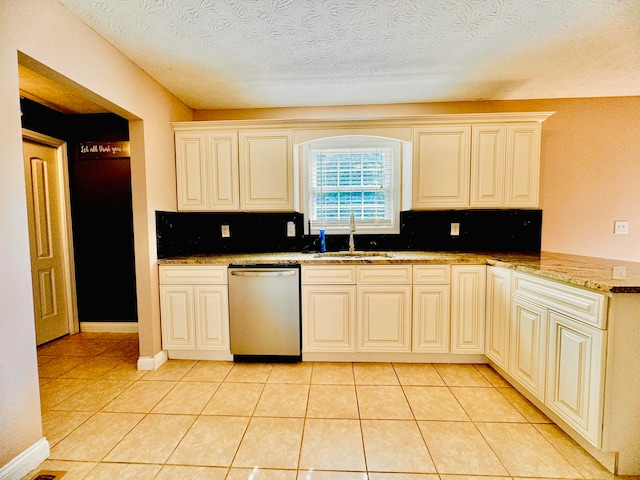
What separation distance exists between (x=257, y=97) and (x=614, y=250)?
3.81 m

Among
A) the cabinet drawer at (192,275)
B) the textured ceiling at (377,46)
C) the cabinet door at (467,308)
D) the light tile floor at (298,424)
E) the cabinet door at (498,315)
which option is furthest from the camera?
the cabinet drawer at (192,275)

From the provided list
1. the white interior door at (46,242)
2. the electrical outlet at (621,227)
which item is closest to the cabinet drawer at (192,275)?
the white interior door at (46,242)

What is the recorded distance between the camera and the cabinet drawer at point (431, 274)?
249 cm

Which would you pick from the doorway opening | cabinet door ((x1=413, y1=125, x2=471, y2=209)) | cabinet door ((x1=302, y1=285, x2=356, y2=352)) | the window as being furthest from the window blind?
the doorway opening

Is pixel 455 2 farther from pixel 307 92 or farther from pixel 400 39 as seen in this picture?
pixel 307 92

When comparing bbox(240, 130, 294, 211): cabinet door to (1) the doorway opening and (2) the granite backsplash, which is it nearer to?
(2) the granite backsplash

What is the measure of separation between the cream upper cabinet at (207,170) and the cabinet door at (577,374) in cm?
260

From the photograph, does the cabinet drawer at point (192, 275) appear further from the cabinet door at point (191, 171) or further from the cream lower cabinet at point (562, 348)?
the cream lower cabinet at point (562, 348)

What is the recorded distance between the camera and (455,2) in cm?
167

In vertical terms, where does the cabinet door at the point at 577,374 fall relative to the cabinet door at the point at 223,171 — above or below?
below

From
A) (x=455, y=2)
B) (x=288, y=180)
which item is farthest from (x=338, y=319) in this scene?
(x=455, y=2)

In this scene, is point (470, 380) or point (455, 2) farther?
point (470, 380)

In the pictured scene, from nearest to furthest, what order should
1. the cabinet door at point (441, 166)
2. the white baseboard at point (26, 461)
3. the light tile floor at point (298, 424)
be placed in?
the white baseboard at point (26, 461), the light tile floor at point (298, 424), the cabinet door at point (441, 166)

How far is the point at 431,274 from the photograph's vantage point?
8.19 ft
